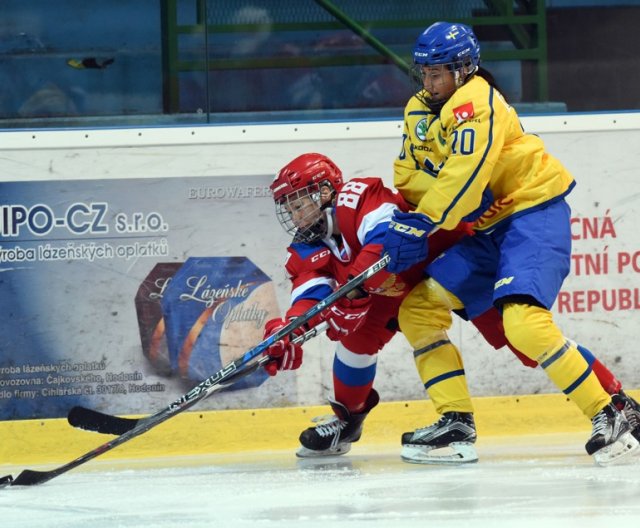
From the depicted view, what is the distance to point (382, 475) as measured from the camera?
2.96 metres

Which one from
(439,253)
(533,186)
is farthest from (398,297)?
(533,186)

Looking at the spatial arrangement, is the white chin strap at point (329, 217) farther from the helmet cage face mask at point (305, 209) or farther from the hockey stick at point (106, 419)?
the hockey stick at point (106, 419)

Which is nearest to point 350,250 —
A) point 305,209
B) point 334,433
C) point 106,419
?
point 305,209

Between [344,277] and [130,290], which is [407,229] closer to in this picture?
[344,277]

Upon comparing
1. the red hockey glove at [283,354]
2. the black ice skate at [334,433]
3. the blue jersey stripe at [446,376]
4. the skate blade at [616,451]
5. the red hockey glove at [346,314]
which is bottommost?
the black ice skate at [334,433]

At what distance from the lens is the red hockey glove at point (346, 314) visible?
3227 mm

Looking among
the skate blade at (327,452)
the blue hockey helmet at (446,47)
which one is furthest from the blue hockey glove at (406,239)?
the skate blade at (327,452)

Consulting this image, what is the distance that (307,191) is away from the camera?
3.21 m

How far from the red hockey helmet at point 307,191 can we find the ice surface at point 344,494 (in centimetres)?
65

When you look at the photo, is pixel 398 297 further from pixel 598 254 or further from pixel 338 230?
pixel 598 254

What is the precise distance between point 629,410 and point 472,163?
766 millimetres

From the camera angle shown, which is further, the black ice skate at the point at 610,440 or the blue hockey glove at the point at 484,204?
the blue hockey glove at the point at 484,204

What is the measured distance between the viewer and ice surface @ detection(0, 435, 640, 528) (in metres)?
2.31

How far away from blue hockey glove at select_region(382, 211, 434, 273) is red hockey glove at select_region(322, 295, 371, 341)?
0.57 ft
